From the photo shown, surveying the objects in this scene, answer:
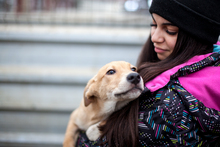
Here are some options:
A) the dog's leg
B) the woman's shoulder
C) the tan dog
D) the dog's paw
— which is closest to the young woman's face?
the woman's shoulder

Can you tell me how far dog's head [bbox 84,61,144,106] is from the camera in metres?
1.25

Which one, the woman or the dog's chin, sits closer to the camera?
the woman

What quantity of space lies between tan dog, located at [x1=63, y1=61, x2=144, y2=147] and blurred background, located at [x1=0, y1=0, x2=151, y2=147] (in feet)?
2.46

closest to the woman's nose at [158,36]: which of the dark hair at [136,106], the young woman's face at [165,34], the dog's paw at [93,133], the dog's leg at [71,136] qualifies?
the young woman's face at [165,34]

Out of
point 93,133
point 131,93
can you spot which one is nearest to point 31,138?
point 93,133

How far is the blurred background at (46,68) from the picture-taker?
2373mm

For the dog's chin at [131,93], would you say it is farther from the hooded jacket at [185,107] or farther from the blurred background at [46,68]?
the blurred background at [46,68]

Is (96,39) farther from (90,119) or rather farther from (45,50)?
(90,119)

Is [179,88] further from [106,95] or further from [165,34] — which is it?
[106,95]

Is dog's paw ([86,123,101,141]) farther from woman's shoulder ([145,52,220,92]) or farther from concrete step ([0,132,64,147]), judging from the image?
concrete step ([0,132,64,147])

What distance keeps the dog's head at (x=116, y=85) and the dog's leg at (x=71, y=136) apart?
40 cm

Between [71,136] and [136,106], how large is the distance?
0.86 m

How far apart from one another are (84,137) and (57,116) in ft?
3.48

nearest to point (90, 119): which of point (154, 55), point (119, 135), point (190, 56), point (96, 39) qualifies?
point (119, 135)
